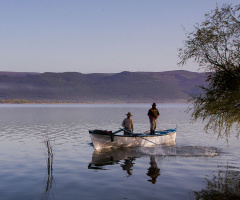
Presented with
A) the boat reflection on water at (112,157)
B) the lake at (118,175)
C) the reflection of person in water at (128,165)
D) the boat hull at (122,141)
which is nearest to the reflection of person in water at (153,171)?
the lake at (118,175)

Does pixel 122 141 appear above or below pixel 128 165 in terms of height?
above

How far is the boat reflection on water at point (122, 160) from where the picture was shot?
17.3 metres

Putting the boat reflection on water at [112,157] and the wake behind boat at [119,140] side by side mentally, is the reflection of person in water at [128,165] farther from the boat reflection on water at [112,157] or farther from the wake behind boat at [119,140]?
the wake behind boat at [119,140]

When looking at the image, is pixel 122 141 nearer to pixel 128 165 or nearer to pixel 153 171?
pixel 128 165

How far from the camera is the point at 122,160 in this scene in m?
20.8

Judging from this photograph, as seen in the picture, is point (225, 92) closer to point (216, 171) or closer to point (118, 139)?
point (216, 171)

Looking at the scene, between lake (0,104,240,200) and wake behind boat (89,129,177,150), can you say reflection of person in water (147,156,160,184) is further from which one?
wake behind boat (89,129,177,150)

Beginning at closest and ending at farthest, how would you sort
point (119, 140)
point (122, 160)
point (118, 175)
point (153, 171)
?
point (118, 175), point (153, 171), point (122, 160), point (119, 140)

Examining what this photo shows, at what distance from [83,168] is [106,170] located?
4.35 ft

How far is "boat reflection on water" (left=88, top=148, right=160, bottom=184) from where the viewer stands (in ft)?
56.8

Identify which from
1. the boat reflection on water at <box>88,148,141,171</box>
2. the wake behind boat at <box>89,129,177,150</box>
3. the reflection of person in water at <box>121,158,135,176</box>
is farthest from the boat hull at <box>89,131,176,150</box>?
the reflection of person in water at <box>121,158,135,176</box>

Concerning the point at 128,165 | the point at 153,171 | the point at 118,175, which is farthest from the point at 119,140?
the point at 118,175

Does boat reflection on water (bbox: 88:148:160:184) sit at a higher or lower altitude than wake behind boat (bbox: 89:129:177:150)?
lower

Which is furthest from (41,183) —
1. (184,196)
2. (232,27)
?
(232,27)
